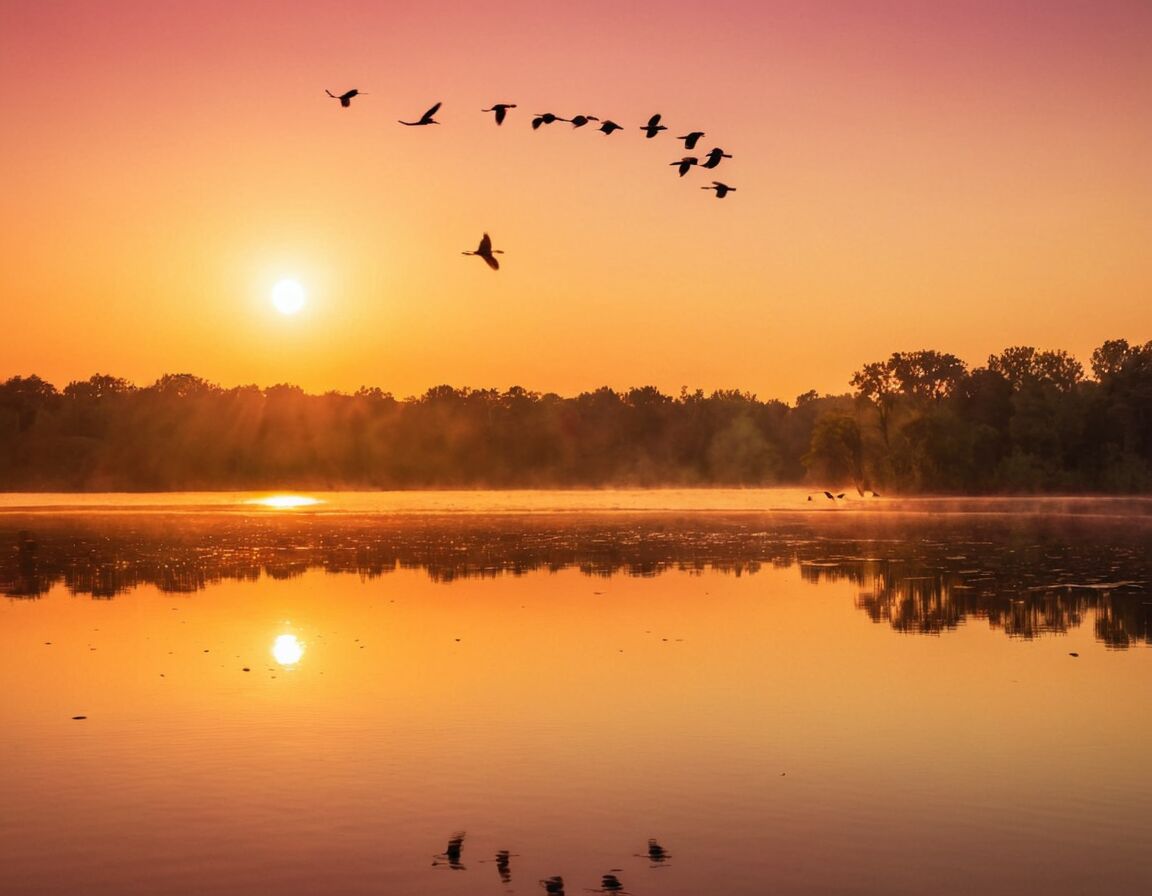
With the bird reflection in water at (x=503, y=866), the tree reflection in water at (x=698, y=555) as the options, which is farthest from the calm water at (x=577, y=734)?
the tree reflection in water at (x=698, y=555)

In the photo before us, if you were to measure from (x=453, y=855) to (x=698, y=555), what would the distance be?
42.7 meters

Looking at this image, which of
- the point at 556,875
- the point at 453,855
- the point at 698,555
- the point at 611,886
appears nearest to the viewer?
the point at 611,886

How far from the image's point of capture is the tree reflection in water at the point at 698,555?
37.9 meters

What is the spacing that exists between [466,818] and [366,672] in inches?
412

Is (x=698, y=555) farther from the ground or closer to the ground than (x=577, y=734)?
farther from the ground

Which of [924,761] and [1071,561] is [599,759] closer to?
[924,761]

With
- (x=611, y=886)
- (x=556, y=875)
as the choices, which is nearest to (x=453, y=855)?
(x=556, y=875)

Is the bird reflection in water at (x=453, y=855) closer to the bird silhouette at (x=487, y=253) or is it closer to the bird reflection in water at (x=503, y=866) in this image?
the bird reflection in water at (x=503, y=866)

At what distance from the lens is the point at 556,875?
549 inches

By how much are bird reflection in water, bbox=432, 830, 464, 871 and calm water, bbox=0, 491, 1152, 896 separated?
0.05 metres

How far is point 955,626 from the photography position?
32.6m

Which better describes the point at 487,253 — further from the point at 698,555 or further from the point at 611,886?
the point at 698,555

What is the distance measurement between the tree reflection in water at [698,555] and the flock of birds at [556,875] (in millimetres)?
17866

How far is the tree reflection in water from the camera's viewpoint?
3791 centimetres
